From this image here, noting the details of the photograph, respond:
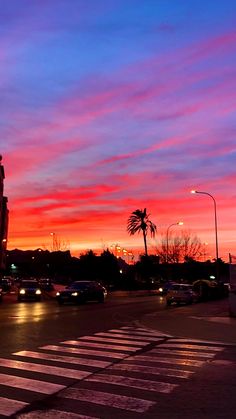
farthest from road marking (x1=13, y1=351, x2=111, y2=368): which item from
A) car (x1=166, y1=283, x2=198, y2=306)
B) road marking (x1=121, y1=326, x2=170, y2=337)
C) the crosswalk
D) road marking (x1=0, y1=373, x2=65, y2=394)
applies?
car (x1=166, y1=283, x2=198, y2=306)

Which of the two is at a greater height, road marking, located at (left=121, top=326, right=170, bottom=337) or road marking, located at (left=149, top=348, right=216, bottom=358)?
road marking, located at (left=121, top=326, right=170, bottom=337)

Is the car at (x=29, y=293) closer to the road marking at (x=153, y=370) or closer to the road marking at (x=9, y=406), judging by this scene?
the road marking at (x=153, y=370)

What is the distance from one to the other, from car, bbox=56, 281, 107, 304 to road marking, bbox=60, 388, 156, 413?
32046 millimetres

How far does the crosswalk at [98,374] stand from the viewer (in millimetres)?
8219

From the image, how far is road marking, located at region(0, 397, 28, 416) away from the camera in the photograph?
782 cm

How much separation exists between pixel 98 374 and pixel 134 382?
43.0 inches

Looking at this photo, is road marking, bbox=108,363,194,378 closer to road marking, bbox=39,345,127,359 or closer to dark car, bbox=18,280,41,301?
road marking, bbox=39,345,127,359

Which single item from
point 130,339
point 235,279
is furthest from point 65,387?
point 235,279

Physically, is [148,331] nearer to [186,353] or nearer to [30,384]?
[186,353]

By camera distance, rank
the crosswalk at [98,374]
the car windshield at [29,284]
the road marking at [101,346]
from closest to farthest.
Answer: the crosswalk at [98,374] → the road marking at [101,346] → the car windshield at [29,284]

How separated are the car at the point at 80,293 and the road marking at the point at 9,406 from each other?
3280 centimetres

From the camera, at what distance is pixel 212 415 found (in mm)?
7680

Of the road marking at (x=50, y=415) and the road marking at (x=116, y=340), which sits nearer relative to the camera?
the road marking at (x=50, y=415)

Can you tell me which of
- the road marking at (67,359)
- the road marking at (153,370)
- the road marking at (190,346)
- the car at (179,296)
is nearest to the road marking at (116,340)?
the road marking at (190,346)
